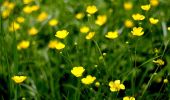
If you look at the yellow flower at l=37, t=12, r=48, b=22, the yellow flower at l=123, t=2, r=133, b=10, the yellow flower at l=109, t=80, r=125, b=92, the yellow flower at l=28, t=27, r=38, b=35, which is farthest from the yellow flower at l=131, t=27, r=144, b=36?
the yellow flower at l=37, t=12, r=48, b=22

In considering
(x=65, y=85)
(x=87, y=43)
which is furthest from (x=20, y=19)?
(x=65, y=85)

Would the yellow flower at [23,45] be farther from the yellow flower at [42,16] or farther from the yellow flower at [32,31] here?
the yellow flower at [42,16]

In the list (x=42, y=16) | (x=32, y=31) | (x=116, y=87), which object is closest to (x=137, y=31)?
(x=116, y=87)

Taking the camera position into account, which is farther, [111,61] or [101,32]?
[101,32]

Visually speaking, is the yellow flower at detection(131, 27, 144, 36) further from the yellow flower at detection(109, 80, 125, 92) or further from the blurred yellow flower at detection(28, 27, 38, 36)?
the blurred yellow flower at detection(28, 27, 38, 36)

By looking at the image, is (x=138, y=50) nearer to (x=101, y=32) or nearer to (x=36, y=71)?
(x=101, y=32)

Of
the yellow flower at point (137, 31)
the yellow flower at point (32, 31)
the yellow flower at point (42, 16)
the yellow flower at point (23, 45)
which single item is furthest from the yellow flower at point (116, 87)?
the yellow flower at point (42, 16)

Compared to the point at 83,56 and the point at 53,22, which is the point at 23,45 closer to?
the point at 53,22

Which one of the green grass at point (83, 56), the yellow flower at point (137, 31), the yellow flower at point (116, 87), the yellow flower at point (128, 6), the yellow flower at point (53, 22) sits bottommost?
the green grass at point (83, 56)
